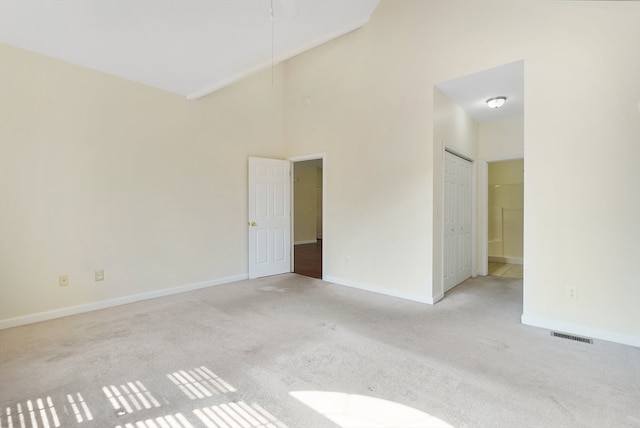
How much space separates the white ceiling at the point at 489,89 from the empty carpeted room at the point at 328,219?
42 mm

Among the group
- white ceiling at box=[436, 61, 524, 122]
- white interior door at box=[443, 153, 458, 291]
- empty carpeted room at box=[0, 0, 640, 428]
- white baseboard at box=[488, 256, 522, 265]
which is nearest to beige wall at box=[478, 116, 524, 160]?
empty carpeted room at box=[0, 0, 640, 428]

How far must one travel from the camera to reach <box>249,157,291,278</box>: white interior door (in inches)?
196

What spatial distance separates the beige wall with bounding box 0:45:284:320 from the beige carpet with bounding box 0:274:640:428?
0.58m

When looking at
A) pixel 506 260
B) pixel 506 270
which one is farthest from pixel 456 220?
pixel 506 260

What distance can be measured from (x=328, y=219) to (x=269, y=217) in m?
1.05

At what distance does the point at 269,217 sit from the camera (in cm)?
520

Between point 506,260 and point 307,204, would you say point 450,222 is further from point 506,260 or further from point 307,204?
point 307,204

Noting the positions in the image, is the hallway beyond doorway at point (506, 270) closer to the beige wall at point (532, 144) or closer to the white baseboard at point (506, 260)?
the white baseboard at point (506, 260)

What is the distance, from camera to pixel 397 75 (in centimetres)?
397

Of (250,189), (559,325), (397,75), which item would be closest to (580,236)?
(559,325)

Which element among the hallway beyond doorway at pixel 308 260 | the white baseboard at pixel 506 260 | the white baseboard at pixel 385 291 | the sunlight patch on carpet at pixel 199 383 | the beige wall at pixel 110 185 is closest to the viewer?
the sunlight patch on carpet at pixel 199 383

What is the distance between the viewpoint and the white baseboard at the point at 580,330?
2607 millimetres

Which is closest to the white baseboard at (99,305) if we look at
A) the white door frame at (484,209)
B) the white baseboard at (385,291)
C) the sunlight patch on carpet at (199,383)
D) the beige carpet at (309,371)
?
the beige carpet at (309,371)

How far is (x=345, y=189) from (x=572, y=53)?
2864 mm
